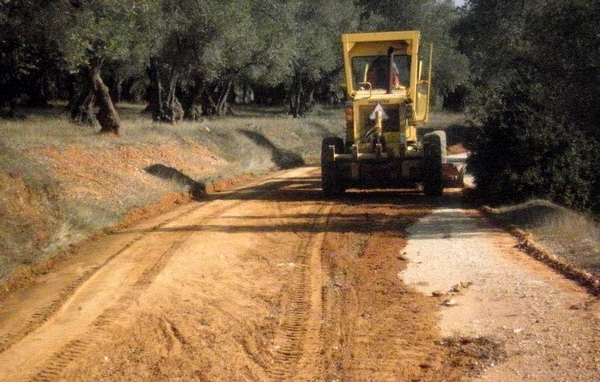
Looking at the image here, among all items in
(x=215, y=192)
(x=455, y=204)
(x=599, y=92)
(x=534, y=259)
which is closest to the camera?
(x=534, y=259)

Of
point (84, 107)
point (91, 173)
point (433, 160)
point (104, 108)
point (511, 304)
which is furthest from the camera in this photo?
point (84, 107)

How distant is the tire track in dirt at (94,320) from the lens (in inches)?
281

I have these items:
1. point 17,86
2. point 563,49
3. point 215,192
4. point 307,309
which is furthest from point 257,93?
point 307,309

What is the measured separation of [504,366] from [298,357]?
5.69 ft

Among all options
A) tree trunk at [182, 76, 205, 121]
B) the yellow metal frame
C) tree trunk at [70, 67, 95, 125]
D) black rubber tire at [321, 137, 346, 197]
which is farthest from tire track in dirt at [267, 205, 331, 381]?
tree trunk at [182, 76, 205, 121]

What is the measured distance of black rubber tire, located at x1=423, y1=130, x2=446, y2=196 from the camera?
1850cm

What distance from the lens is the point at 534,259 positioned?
11047mm

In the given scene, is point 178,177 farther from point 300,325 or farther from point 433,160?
point 300,325

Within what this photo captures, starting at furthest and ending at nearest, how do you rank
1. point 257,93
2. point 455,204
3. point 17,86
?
point 257,93
point 17,86
point 455,204

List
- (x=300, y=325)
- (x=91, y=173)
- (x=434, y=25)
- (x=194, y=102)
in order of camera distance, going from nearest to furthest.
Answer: (x=300, y=325) → (x=91, y=173) → (x=194, y=102) → (x=434, y=25)

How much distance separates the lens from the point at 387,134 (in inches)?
754

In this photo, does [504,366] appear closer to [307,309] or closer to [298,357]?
[298,357]

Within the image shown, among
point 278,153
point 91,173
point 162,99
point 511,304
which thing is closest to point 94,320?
point 511,304

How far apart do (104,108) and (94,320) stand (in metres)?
15.1
